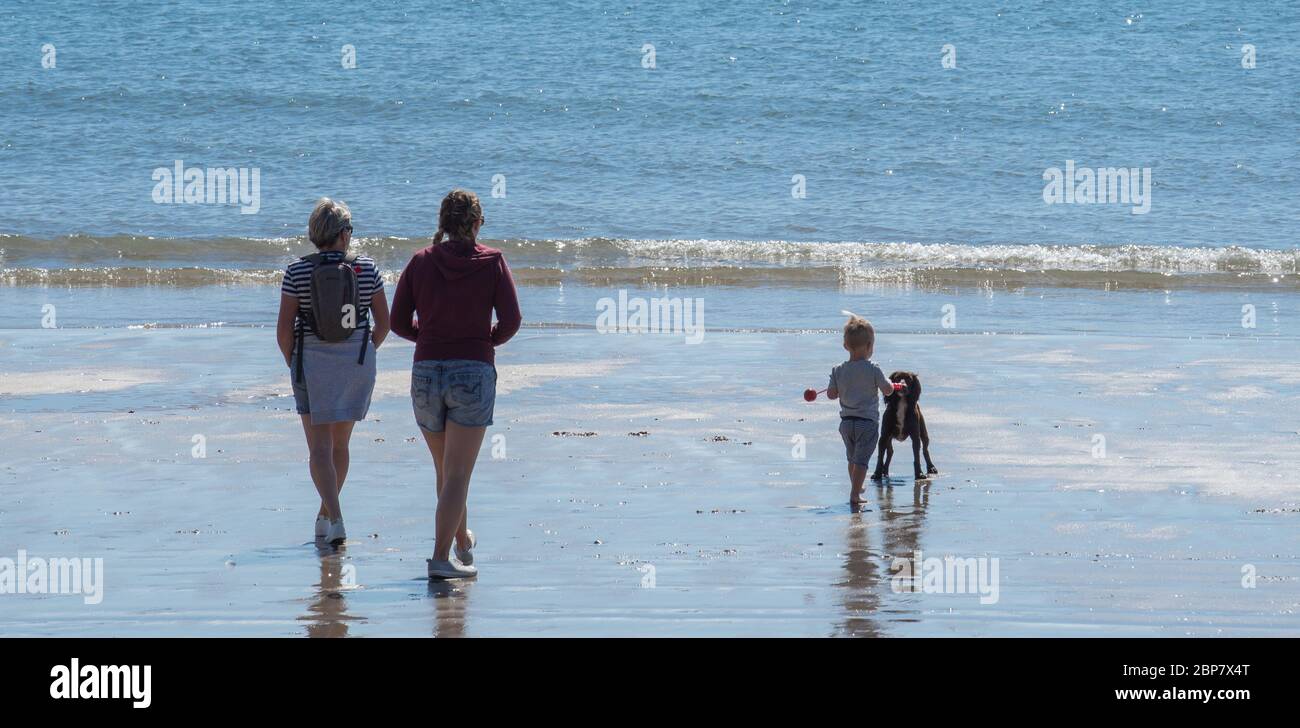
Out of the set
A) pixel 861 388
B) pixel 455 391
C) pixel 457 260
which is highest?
pixel 457 260

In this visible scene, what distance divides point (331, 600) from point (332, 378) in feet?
4.29

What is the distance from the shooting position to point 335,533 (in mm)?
6273

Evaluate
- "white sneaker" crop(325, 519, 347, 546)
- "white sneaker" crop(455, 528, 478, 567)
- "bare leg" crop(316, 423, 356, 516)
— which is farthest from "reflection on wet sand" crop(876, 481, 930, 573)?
"bare leg" crop(316, 423, 356, 516)

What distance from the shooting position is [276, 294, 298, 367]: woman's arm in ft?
20.4

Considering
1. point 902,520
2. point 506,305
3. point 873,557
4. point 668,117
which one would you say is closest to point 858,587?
point 873,557

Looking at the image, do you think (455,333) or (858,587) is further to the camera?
(455,333)

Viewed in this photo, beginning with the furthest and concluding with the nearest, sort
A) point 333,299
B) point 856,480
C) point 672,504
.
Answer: point 856,480 < point 672,504 < point 333,299

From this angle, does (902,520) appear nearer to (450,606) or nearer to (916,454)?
(916,454)

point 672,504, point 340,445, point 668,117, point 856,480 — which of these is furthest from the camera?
point 668,117

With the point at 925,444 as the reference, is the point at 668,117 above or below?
above

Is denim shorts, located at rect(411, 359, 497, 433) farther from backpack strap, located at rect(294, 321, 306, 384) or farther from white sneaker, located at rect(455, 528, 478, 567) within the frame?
backpack strap, located at rect(294, 321, 306, 384)

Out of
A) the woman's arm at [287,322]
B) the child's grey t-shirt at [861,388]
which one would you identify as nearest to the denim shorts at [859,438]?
the child's grey t-shirt at [861,388]

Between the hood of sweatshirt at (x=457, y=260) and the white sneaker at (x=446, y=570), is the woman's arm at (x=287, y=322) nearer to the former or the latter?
the hood of sweatshirt at (x=457, y=260)

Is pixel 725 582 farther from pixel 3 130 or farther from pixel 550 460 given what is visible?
pixel 3 130
